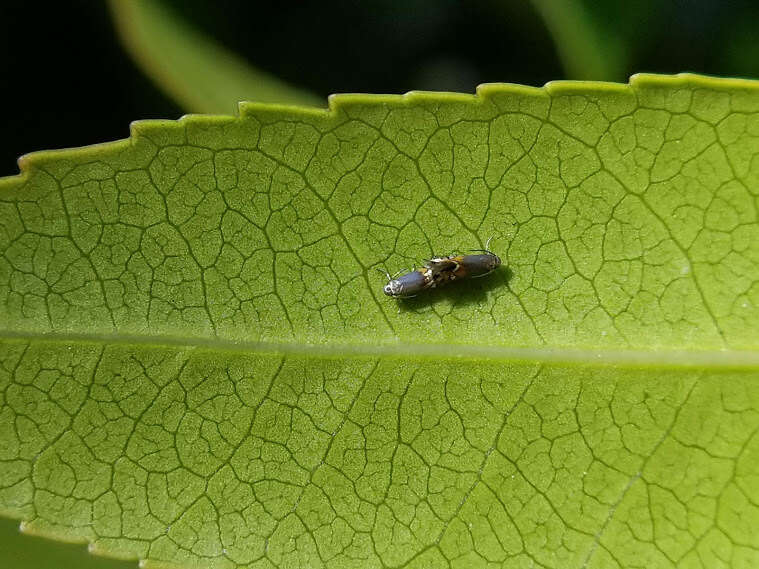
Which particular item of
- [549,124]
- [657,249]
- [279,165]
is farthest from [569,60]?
[279,165]

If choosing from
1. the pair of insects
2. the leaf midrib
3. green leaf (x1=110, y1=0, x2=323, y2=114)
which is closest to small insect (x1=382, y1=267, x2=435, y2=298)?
the pair of insects

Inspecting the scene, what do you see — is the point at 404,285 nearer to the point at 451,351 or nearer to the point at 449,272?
the point at 449,272

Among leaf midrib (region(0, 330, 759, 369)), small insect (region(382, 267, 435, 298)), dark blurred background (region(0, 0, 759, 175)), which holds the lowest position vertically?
leaf midrib (region(0, 330, 759, 369))

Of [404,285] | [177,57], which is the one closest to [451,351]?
[404,285]

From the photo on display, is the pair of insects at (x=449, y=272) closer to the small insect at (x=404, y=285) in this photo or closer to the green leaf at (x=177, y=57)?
the small insect at (x=404, y=285)

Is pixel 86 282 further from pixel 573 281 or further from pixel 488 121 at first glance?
pixel 573 281

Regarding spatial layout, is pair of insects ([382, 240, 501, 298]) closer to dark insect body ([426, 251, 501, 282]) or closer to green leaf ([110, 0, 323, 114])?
dark insect body ([426, 251, 501, 282])
